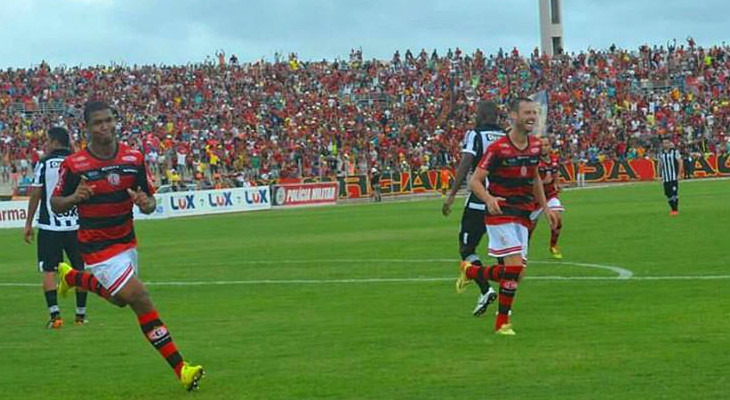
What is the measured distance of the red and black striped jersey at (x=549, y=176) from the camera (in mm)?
23453

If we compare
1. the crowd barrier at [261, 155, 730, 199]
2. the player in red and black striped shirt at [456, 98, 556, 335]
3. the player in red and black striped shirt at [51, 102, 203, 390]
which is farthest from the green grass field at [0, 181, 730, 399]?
the crowd barrier at [261, 155, 730, 199]

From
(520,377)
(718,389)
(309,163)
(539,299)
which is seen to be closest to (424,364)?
(520,377)

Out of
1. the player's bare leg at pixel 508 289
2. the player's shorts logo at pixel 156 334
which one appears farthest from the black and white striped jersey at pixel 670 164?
the player's shorts logo at pixel 156 334

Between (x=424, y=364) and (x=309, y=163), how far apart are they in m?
59.9

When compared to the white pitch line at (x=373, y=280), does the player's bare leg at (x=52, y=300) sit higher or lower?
higher

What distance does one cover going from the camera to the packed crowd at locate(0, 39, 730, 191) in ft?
233

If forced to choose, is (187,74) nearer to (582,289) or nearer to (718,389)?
(582,289)

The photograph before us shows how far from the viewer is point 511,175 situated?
13578 millimetres

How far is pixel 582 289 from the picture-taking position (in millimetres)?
18062

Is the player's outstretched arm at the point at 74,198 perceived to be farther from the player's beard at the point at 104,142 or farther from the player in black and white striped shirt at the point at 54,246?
the player in black and white striped shirt at the point at 54,246

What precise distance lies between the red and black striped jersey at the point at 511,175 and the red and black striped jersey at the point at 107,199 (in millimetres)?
3723

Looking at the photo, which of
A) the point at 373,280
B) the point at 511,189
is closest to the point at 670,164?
the point at 373,280

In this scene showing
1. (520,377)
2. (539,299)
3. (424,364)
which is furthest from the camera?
(539,299)

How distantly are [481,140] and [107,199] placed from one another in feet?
17.5
